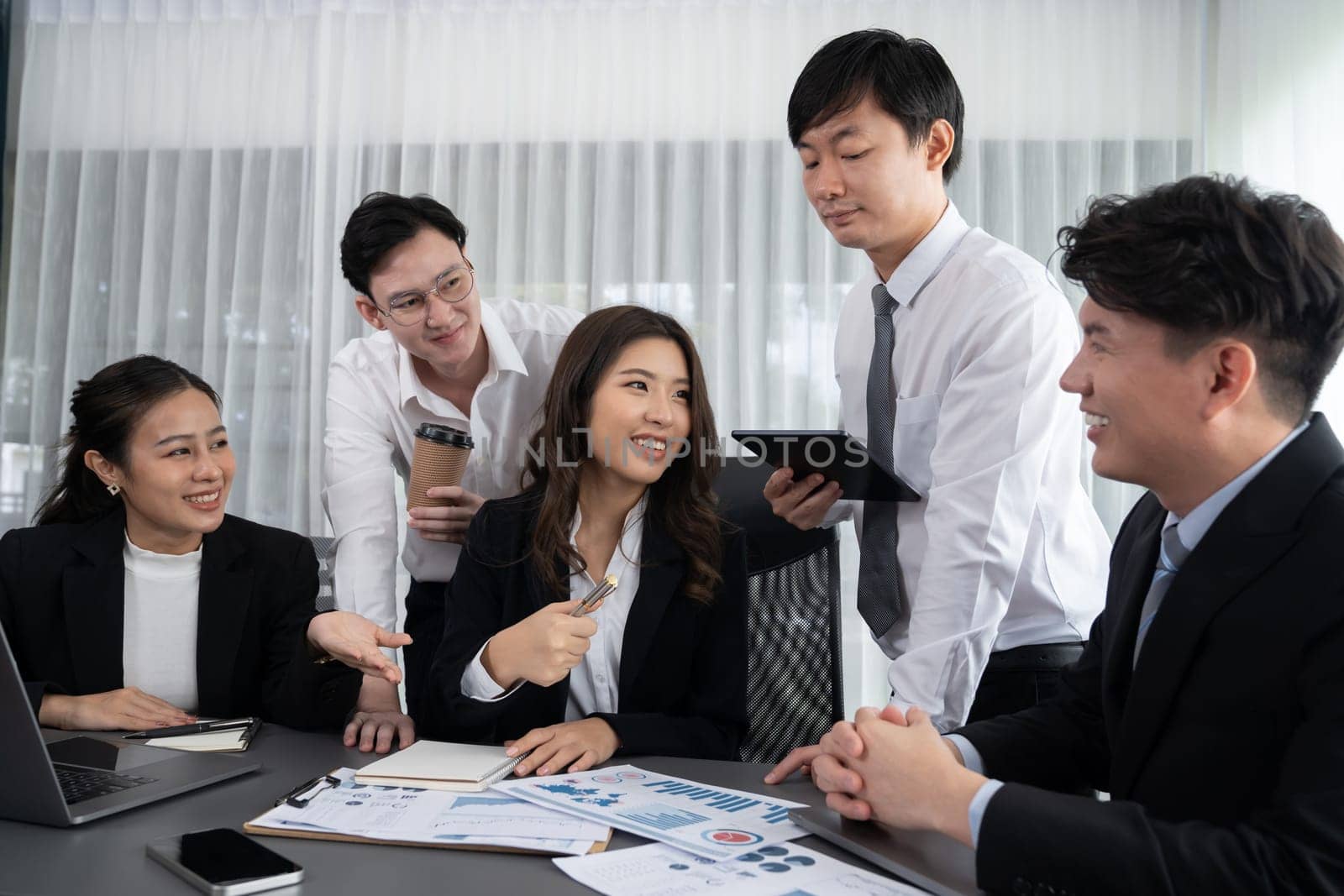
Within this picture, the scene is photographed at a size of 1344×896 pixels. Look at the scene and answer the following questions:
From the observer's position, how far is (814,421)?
3.85 metres

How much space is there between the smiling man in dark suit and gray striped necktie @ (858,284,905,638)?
63 cm

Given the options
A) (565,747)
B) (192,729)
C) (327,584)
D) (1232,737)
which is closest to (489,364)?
(327,584)

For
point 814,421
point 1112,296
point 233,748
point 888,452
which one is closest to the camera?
point 1112,296

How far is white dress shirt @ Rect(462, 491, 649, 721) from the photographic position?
1.85 m

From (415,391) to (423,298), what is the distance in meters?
0.24

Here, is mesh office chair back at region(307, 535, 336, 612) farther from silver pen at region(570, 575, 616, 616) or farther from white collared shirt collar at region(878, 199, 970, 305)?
white collared shirt collar at region(878, 199, 970, 305)

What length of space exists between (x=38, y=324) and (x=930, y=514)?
386 centimetres

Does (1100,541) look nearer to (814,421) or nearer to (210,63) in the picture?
(814,421)

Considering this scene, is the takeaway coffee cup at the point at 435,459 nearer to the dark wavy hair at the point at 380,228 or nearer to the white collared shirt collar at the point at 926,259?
the dark wavy hair at the point at 380,228

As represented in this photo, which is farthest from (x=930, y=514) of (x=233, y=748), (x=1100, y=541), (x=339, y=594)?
(x=339, y=594)

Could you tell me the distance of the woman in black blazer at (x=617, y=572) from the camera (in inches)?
64.0

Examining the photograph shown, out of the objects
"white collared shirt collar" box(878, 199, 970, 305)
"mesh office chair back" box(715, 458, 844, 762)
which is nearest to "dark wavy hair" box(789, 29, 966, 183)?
"white collared shirt collar" box(878, 199, 970, 305)

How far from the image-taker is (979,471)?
163cm

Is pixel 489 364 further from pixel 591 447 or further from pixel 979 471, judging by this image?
pixel 979 471
